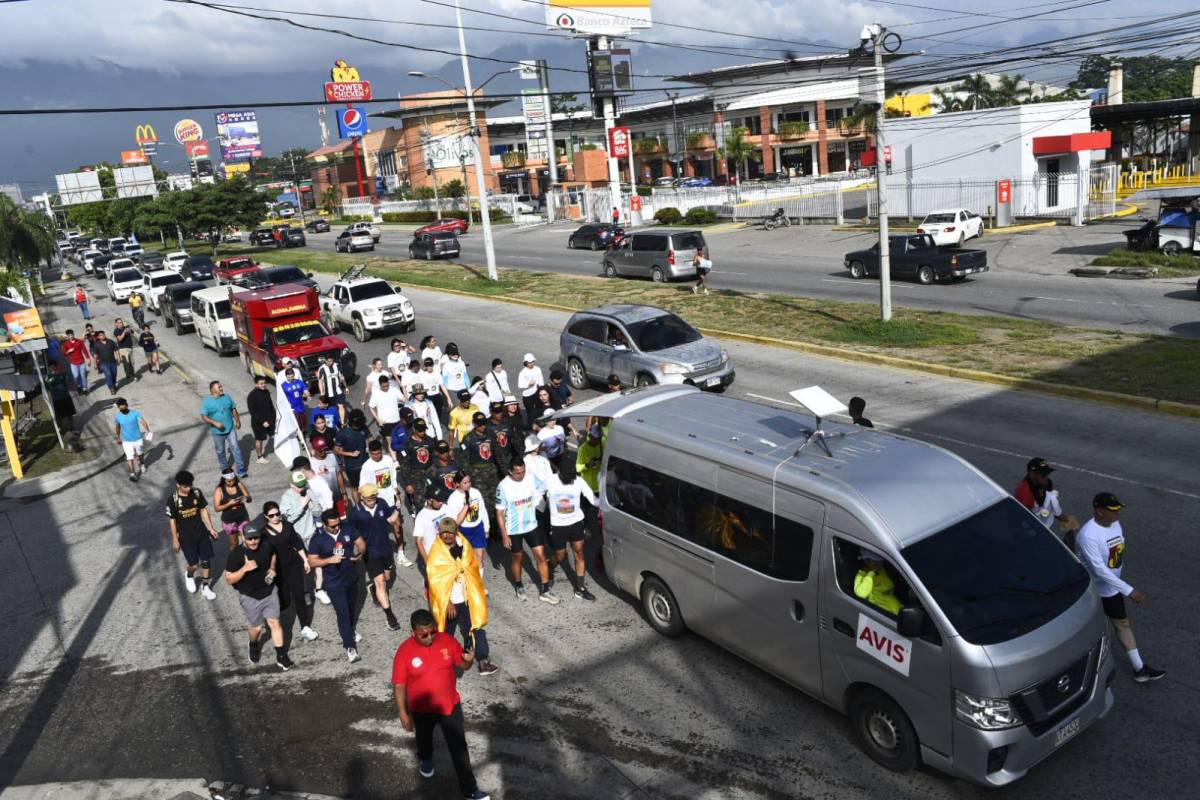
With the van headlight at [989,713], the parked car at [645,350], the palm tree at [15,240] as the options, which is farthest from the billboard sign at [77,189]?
the van headlight at [989,713]

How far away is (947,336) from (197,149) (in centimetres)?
15170

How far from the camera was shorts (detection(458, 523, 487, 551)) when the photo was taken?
9445 millimetres

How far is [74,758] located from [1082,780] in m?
8.14

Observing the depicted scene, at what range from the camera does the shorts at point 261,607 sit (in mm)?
8891

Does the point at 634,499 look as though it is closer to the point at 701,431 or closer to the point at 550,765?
the point at 701,431

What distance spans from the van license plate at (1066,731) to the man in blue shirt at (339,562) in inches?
246

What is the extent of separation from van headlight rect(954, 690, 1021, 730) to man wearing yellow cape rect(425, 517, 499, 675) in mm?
4117

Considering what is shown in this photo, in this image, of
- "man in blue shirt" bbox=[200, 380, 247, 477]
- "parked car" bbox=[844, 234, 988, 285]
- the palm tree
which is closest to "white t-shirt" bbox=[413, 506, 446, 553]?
"man in blue shirt" bbox=[200, 380, 247, 477]

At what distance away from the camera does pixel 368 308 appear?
2586cm

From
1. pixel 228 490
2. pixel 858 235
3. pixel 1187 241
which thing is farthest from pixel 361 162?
pixel 228 490

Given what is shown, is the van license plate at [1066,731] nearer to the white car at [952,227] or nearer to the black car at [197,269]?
the white car at [952,227]

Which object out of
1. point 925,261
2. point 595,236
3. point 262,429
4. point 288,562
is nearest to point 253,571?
point 288,562

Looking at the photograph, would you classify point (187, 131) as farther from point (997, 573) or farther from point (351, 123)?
point (997, 573)

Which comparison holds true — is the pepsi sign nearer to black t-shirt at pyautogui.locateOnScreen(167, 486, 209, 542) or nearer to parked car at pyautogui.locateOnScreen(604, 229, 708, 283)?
parked car at pyautogui.locateOnScreen(604, 229, 708, 283)
